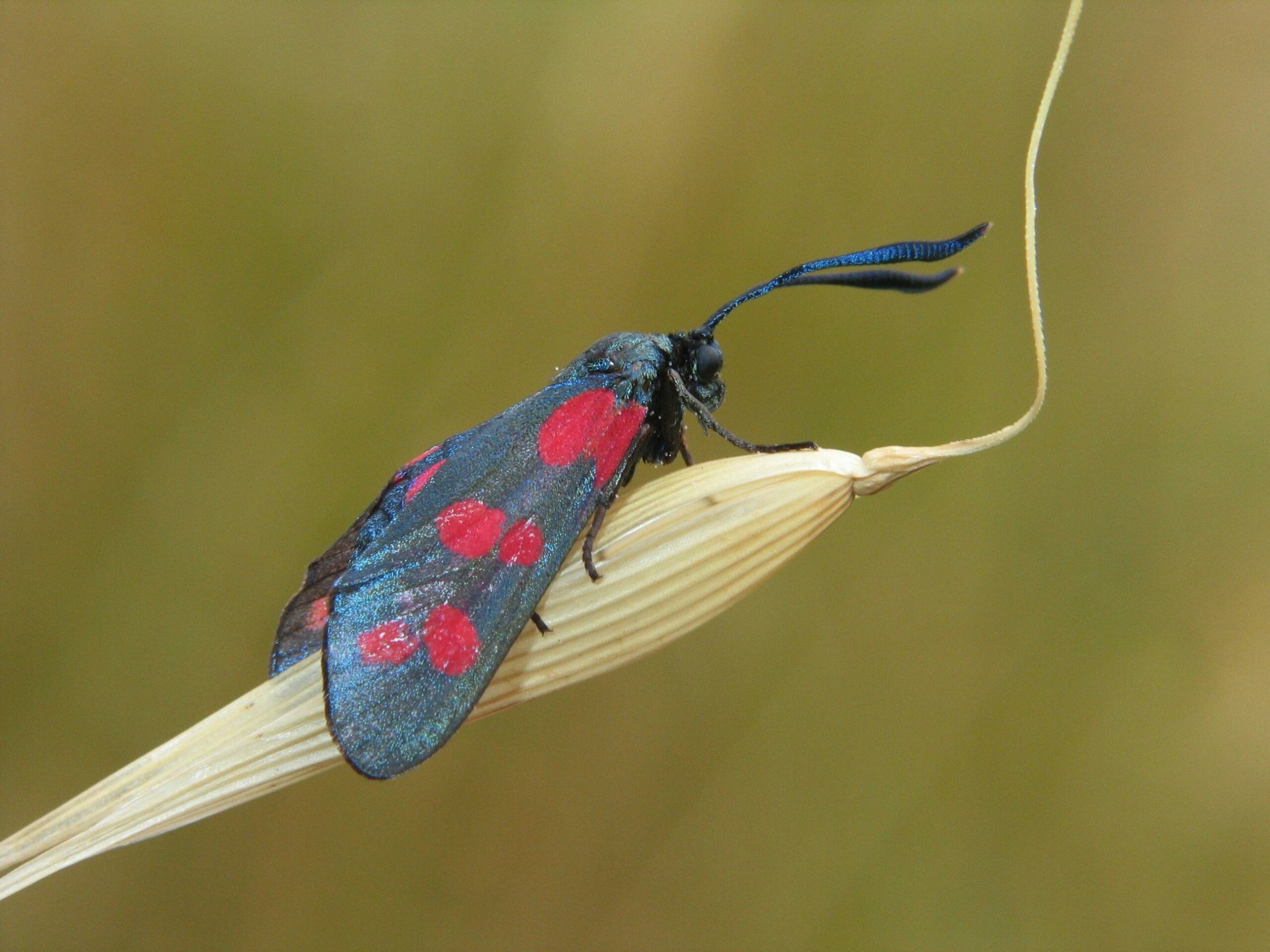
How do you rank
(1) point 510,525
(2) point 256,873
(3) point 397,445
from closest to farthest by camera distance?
(1) point 510,525
(2) point 256,873
(3) point 397,445

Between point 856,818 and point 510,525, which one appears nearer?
point 510,525

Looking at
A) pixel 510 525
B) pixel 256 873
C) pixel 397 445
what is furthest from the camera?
pixel 397 445

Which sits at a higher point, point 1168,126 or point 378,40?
point 1168,126

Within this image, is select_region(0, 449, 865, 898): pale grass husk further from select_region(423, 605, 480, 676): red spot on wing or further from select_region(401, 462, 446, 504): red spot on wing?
select_region(401, 462, 446, 504): red spot on wing

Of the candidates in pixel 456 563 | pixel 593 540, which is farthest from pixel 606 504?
pixel 456 563

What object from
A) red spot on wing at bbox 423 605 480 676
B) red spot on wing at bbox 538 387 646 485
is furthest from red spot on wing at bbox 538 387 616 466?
red spot on wing at bbox 423 605 480 676

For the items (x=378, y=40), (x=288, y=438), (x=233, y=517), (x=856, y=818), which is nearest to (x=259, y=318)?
(x=288, y=438)

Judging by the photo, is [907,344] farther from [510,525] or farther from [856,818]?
[510,525]
